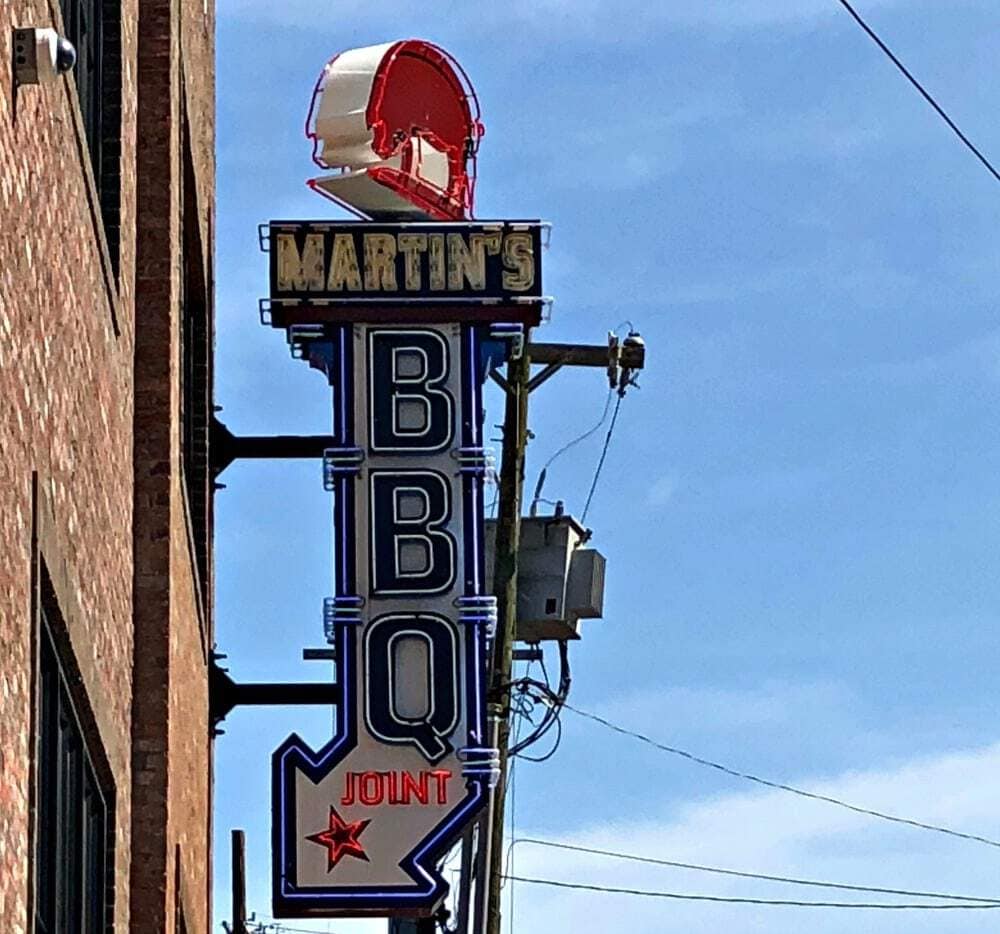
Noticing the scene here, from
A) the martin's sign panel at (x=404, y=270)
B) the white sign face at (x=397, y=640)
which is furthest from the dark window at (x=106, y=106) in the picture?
the martin's sign panel at (x=404, y=270)

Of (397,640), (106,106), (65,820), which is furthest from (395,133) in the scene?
(65,820)

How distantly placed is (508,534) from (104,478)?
9.52 meters

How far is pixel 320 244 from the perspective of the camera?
20.8m

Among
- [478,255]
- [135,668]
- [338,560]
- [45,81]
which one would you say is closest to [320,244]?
[478,255]

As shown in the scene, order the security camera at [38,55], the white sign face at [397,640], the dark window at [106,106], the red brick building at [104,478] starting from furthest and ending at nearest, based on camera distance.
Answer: the white sign face at [397,640] < the dark window at [106,106] < the red brick building at [104,478] < the security camera at [38,55]

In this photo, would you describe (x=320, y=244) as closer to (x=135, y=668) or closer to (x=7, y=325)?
(x=135, y=668)

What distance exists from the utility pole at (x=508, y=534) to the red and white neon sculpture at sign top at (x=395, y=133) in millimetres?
1431

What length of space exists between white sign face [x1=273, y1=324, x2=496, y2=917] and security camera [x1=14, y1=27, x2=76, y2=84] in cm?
1091

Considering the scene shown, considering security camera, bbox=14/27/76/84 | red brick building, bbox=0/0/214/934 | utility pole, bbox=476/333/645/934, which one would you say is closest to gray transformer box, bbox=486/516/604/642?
utility pole, bbox=476/333/645/934

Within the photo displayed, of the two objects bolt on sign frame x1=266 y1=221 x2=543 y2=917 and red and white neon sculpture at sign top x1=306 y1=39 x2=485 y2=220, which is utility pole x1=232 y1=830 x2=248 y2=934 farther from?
red and white neon sculpture at sign top x1=306 y1=39 x2=485 y2=220

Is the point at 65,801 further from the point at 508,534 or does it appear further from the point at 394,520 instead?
the point at 508,534

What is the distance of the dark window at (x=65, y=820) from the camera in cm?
1060

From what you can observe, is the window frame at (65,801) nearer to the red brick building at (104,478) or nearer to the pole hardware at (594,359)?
the red brick building at (104,478)

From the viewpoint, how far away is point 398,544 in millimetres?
20047
